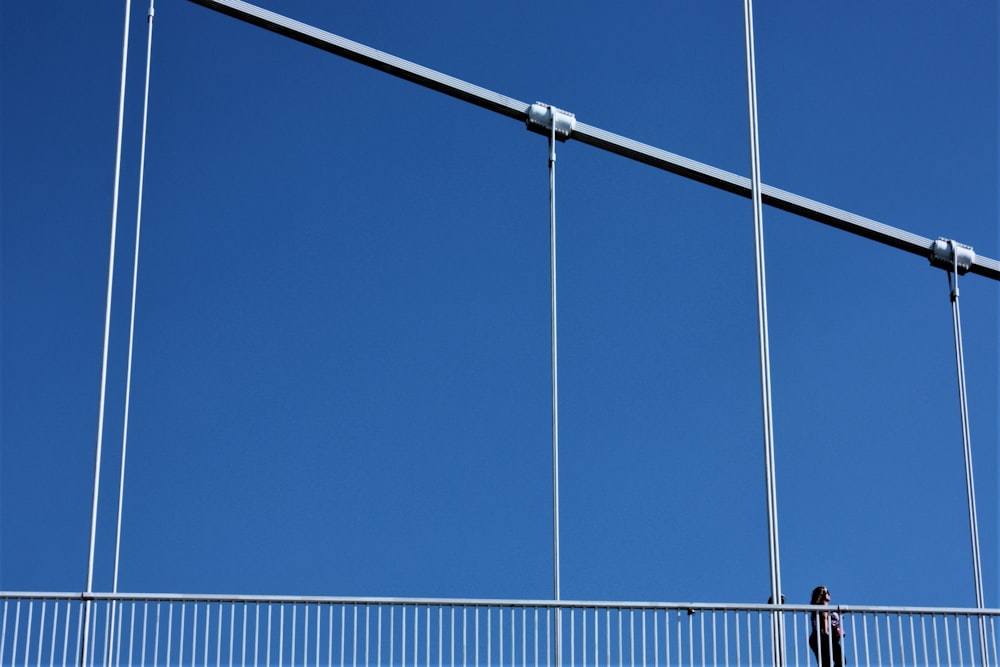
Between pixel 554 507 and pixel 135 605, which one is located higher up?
pixel 554 507

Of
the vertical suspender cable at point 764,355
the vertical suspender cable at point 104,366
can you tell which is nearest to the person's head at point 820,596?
the vertical suspender cable at point 764,355

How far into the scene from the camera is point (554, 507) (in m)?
11.7

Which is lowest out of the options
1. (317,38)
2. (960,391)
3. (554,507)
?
(554,507)

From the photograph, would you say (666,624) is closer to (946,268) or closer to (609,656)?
(609,656)

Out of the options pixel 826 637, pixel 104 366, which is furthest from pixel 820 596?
pixel 104 366

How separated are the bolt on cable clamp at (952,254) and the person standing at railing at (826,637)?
231 inches

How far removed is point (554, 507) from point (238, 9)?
540 centimetres

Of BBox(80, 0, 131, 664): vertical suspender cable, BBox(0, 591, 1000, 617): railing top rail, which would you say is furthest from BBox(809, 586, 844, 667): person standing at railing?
BBox(80, 0, 131, 664): vertical suspender cable

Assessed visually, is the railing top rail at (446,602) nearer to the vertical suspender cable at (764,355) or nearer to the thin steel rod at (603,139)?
the vertical suspender cable at (764,355)

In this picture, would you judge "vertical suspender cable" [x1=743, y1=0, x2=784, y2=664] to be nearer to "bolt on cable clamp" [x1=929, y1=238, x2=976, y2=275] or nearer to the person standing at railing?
the person standing at railing

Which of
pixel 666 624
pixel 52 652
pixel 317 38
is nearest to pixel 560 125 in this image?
pixel 317 38

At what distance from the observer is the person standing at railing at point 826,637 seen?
10711 mm

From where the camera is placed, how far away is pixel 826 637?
35.4 feet

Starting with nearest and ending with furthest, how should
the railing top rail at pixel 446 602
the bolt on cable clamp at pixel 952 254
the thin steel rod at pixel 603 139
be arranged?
the railing top rail at pixel 446 602 → the thin steel rod at pixel 603 139 → the bolt on cable clamp at pixel 952 254
